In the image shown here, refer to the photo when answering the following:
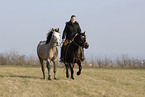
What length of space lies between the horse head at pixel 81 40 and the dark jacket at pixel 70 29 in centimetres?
94

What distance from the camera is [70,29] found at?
1052 centimetres

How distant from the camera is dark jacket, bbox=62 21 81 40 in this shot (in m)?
10.5

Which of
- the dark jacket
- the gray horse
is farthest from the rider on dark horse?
the gray horse

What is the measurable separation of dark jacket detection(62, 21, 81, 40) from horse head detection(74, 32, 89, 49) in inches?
37.1

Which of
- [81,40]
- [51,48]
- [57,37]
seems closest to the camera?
[81,40]

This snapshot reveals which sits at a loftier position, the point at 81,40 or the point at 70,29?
the point at 70,29

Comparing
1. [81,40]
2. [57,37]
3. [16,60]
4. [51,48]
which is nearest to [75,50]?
[81,40]

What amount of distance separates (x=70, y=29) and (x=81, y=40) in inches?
56.0

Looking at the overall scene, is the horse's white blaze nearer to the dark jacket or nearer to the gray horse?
the gray horse

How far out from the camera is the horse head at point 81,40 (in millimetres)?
9273

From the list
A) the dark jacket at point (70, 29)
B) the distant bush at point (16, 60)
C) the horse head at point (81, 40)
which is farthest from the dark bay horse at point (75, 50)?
the distant bush at point (16, 60)

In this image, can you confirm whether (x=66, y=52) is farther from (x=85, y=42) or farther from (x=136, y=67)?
(x=136, y=67)

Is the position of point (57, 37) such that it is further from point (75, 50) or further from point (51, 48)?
point (75, 50)

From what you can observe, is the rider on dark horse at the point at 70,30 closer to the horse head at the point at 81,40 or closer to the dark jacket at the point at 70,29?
the dark jacket at the point at 70,29
